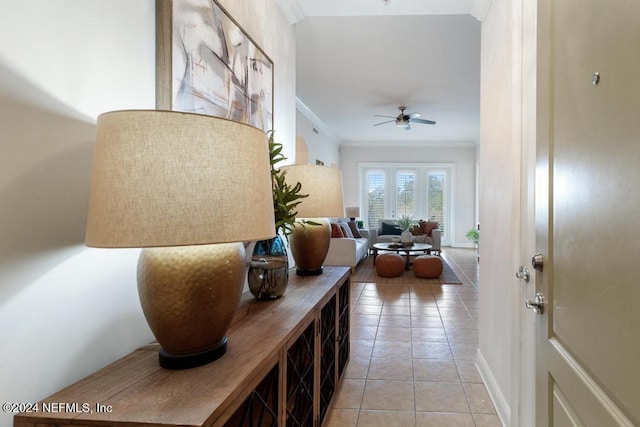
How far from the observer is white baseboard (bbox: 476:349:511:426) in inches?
74.1

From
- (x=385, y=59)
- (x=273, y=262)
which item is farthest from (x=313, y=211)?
(x=385, y=59)

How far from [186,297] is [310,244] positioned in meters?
1.20

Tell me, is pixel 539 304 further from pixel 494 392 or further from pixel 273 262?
pixel 494 392

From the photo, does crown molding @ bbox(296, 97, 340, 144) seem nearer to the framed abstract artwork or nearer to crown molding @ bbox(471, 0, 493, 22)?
crown molding @ bbox(471, 0, 493, 22)

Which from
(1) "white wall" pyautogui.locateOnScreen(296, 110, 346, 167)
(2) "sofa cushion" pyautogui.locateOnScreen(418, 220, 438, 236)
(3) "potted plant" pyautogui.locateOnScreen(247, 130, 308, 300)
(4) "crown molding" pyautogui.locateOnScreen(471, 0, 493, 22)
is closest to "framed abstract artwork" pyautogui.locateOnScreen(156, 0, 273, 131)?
(3) "potted plant" pyautogui.locateOnScreen(247, 130, 308, 300)

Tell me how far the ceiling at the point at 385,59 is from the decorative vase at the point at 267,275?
1894mm

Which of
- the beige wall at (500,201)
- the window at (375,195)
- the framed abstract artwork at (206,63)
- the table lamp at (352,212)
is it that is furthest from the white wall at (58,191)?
the window at (375,195)

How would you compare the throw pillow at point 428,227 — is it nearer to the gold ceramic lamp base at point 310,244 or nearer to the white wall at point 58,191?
the gold ceramic lamp base at point 310,244

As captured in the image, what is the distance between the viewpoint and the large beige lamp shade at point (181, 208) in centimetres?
72

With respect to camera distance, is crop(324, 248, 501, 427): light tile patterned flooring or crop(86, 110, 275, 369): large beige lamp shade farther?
crop(324, 248, 501, 427): light tile patterned flooring

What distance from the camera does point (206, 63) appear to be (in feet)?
4.58

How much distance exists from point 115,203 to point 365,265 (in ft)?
20.3

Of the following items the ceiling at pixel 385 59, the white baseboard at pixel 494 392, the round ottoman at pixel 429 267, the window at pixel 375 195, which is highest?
the ceiling at pixel 385 59

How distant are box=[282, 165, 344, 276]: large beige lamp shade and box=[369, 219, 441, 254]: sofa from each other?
5584mm
